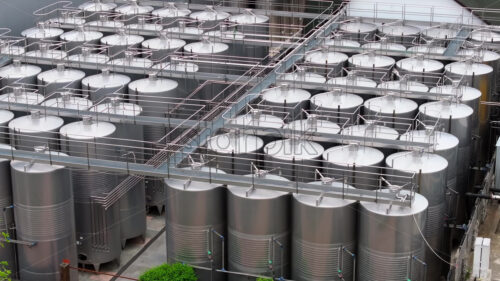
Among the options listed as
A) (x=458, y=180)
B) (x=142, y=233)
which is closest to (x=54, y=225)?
(x=142, y=233)

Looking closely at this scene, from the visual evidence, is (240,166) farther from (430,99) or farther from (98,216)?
(430,99)

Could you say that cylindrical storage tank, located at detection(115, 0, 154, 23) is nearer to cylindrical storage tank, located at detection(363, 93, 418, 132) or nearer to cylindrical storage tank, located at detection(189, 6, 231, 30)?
cylindrical storage tank, located at detection(189, 6, 231, 30)

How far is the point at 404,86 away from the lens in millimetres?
38406

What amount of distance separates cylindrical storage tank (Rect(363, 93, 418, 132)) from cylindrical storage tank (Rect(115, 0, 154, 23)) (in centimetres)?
1681

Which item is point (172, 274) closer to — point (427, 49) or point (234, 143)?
point (234, 143)

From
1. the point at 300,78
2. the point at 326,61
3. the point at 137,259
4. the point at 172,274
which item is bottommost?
the point at 137,259

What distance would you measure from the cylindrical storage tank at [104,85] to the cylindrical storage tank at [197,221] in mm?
8154

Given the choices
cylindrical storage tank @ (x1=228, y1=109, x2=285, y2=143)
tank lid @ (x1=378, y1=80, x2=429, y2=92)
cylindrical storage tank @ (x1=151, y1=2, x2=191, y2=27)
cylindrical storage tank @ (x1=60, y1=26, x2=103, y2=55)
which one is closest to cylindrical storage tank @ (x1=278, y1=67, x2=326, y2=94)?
tank lid @ (x1=378, y1=80, x2=429, y2=92)

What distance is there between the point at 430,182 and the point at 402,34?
1701cm

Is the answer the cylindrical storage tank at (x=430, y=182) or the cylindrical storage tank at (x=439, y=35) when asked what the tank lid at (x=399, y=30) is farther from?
the cylindrical storage tank at (x=430, y=182)

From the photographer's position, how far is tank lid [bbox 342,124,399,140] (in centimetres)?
3356

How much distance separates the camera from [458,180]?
3572cm

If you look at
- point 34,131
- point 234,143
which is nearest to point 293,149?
point 234,143

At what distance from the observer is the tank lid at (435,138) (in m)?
33.1
